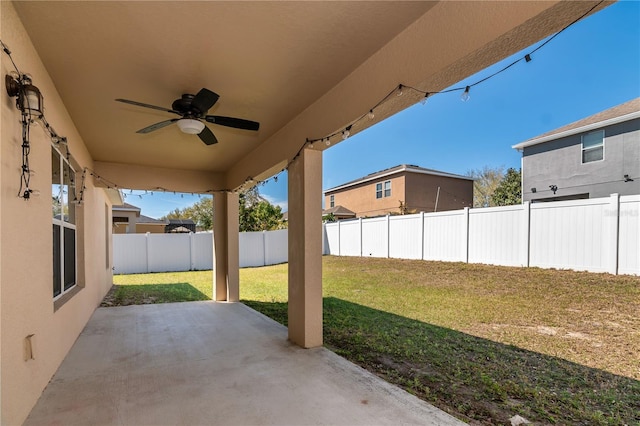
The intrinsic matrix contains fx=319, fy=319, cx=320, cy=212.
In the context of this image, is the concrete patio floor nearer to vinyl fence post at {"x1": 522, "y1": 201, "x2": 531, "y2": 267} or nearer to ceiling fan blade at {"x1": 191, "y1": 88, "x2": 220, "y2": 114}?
ceiling fan blade at {"x1": 191, "y1": 88, "x2": 220, "y2": 114}

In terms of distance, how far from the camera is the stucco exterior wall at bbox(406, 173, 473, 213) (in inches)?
661

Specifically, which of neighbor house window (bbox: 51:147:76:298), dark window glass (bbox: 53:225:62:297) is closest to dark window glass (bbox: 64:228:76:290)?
neighbor house window (bbox: 51:147:76:298)

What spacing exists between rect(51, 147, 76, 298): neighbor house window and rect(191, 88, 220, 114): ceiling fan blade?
1670 mm

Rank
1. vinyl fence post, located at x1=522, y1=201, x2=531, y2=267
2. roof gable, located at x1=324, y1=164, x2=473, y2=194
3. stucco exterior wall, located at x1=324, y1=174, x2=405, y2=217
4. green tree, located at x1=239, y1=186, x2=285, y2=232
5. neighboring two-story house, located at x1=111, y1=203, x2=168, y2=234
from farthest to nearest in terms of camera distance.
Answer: neighboring two-story house, located at x1=111, y1=203, x2=168, y2=234 < stucco exterior wall, located at x1=324, y1=174, x2=405, y2=217 < roof gable, located at x1=324, y1=164, x2=473, y2=194 < green tree, located at x1=239, y1=186, x2=285, y2=232 < vinyl fence post, located at x1=522, y1=201, x2=531, y2=267

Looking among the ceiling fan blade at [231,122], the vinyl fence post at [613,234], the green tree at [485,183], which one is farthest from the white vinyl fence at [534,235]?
the green tree at [485,183]

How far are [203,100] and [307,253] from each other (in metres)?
1.95

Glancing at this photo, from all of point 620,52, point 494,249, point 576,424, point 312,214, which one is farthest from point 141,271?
point 620,52

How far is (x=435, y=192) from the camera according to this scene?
687 inches

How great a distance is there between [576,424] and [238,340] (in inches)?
132

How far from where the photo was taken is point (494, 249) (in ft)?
25.7

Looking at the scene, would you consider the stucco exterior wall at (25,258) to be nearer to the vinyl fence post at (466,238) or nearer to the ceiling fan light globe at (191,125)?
the ceiling fan light globe at (191,125)

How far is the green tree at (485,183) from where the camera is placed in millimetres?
18452

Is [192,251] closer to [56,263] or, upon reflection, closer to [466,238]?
[56,263]

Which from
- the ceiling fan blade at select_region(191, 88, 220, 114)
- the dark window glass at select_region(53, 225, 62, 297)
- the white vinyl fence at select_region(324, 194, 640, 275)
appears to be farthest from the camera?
the white vinyl fence at select_region(324, 194, 640, 275)
